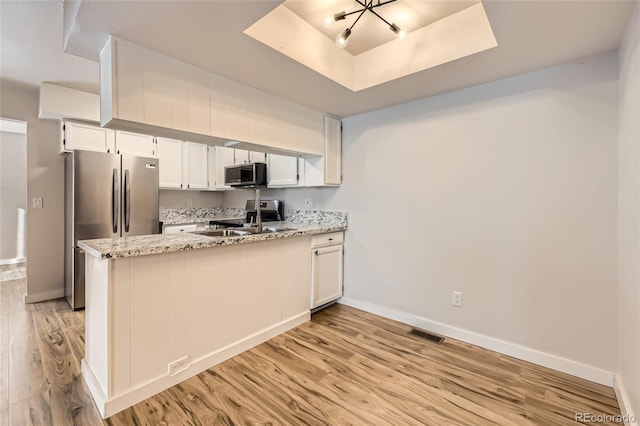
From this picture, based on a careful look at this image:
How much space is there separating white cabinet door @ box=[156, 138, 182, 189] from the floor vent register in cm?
373

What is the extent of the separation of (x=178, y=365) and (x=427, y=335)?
2.04 m

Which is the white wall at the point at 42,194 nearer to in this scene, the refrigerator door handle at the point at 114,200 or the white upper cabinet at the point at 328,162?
the refrigerator door handle at the point at 114,200

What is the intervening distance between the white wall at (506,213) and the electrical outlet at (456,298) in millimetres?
37

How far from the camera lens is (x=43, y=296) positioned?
340 centimetres

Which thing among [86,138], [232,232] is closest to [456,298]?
[232,232]

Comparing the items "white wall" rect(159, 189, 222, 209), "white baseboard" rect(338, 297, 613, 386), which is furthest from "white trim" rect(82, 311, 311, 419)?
"white wall" rect(159, 189, 222, 209)

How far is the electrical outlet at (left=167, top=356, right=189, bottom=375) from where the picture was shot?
6.01ft

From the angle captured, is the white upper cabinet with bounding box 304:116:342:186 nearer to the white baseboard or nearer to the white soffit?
the white soffit

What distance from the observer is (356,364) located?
2.12 meters

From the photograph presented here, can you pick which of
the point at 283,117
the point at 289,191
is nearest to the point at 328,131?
the point at 283,117

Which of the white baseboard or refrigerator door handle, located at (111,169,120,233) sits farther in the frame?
refrigerator door handle, located at (111,169,120,233)

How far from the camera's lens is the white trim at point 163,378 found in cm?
160

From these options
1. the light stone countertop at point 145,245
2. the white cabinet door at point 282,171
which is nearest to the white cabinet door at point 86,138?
the white cabinet door at point 282,171

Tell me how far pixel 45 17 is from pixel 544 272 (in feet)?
13.5
